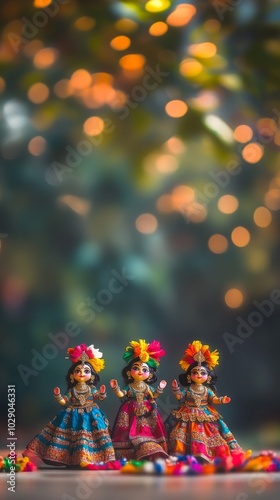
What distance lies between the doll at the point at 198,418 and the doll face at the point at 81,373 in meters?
0.32

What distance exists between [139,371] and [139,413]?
0.15 meters

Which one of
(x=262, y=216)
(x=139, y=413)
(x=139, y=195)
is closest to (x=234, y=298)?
(x=262, y=216)

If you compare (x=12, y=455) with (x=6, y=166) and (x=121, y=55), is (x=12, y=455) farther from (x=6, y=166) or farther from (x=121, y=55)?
(x=121, y=55)

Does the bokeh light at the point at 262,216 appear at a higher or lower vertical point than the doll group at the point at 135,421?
higher

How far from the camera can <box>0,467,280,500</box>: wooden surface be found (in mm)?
2301

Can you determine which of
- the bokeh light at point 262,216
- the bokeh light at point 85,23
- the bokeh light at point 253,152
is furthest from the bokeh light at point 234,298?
the bokeh light at point 85,23

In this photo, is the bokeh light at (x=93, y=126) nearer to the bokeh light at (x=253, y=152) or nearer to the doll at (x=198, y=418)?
the bokeh light at (x=253, y=152)

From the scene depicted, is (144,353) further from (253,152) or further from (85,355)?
(253,152)

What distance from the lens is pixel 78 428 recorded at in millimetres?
2957

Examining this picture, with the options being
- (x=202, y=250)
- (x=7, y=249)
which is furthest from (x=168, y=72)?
(x=7, y=249)

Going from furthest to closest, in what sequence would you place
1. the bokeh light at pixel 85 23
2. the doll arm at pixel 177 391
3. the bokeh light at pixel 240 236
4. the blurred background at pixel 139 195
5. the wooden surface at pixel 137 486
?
the bokeh light at pixel 85 23, the bokeh light at pixel 240 236, the blurred background at pixel 139 195, the doll arm at pixel 177 391, the wooden surface at pixel 137 486

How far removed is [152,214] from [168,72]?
2.32ft

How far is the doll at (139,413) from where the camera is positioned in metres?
2.96

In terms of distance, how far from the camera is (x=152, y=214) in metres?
3.91
